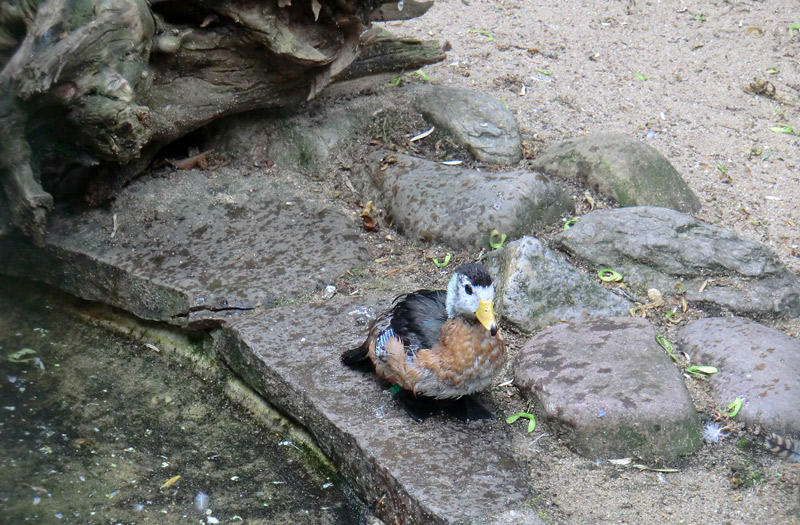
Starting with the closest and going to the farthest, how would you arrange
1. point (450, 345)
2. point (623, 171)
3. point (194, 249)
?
point (450, 345) → point (194, 249) → point (623, 171)

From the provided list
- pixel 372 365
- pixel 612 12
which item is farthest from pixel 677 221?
pixel 612 12

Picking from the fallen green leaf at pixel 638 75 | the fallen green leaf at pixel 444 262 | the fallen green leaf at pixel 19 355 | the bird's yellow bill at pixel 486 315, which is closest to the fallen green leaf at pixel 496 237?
the fallen green leaf at pixel 444 262

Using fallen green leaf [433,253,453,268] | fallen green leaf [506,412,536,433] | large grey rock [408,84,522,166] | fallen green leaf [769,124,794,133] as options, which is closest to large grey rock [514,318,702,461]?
fallen green leaf [506,412,536,433]

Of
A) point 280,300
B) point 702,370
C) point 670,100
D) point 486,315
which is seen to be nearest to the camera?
point 486,315

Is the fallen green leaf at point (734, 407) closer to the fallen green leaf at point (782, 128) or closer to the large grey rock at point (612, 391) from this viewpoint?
the large grey rock at point (612, 391)

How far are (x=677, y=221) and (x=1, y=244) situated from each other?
374cm

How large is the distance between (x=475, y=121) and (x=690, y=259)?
177cm

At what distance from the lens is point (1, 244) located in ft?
14.8

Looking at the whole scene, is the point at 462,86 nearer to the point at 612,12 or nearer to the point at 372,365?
the point at 612,12

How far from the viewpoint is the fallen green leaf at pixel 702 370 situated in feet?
13.0

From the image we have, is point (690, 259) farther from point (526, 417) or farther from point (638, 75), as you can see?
point (638, 75)

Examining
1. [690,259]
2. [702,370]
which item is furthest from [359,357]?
[690,259]

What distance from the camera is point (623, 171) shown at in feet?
17.1

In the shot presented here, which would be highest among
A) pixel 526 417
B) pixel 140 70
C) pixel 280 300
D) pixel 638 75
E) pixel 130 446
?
pixel 140 70
